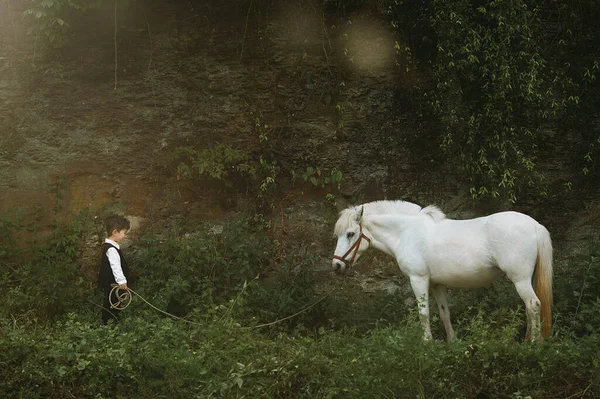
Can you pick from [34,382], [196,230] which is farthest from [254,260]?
[34,382]

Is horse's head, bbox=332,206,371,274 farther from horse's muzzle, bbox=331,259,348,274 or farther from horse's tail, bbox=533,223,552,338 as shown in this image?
horse's tail, bbox=533,223,552,338

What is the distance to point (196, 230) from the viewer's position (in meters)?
10.8

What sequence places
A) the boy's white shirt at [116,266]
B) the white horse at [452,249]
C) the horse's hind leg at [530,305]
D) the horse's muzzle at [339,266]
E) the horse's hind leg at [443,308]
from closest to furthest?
the horse's hind leg at [530,305]
the white horse at [452,249]
the horse's hind leg at [443,308]
the boy's white shirt at [116,266]
the horse's muzzle at [339,266]

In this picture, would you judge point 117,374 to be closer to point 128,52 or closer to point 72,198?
point 72,198

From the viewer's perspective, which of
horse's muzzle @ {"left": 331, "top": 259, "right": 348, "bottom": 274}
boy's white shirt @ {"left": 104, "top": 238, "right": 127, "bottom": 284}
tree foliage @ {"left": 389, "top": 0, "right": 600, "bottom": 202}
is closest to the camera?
boy's white shirt @ {"left": 104, "top": 238, "right": 127, "bottom": 284}

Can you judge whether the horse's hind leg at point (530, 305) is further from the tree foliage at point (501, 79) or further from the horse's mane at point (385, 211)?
the tree foliage at point (501, 79)

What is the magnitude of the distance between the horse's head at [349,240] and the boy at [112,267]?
2.38m

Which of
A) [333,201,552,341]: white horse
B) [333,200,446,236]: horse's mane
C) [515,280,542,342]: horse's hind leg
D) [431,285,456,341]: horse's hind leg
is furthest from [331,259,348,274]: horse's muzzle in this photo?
[515,280,542,342]: horse's hind leg

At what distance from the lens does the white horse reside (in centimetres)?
741

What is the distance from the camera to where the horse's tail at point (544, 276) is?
7.32 m

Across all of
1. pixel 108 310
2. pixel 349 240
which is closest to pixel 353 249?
pixel 349 240

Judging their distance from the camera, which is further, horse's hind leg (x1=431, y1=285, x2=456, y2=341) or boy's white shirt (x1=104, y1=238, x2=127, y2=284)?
boy's white shirt (x1=104, y1=238, x2=127, y2=284)

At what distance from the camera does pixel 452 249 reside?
311 inches

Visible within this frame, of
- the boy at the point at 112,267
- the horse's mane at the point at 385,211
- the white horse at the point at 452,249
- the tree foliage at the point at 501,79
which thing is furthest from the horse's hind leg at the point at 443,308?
the boy at the point at 112,267
